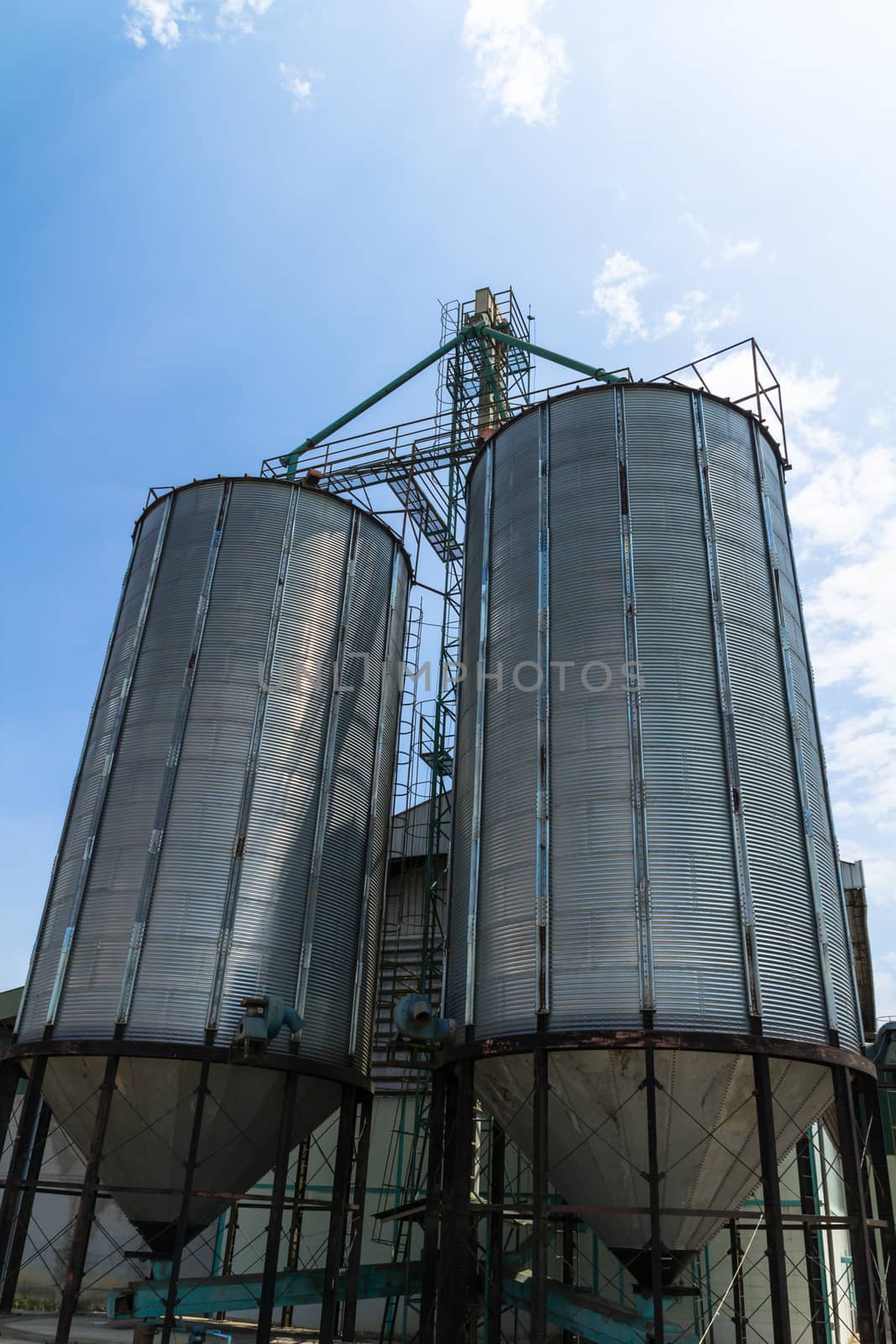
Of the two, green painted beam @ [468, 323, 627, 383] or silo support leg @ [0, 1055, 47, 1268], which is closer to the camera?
silo support leg @ [0, 1055, 47, 1268]

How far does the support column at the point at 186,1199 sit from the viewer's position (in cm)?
1585

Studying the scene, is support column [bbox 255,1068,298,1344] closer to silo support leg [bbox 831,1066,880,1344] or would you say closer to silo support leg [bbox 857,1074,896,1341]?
silo support leg [bbox 831,1066,880,1344]

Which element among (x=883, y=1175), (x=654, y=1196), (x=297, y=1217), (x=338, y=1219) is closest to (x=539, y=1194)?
(x=654, y=1196)

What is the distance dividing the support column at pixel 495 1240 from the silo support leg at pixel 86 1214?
648 centimetres

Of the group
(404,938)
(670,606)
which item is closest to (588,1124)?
(670,606)

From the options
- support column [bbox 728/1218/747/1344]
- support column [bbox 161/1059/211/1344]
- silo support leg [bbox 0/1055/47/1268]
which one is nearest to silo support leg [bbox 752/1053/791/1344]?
support column [bbox 728/1218/747/1344]

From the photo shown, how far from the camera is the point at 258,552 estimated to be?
73.1ft

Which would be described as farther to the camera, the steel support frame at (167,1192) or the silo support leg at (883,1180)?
the steel support frame at (167,1192)

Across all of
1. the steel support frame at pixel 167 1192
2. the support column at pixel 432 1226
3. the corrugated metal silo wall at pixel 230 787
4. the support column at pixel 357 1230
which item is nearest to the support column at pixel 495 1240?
the support column at pixel 432 1226

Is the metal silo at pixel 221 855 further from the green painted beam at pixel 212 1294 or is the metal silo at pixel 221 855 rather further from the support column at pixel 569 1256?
the support column at pixel 569 1256

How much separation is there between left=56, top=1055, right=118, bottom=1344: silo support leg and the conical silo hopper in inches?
233

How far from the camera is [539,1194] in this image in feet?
45.7

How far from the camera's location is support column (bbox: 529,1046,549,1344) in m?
13.4

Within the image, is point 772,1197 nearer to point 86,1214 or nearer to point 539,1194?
point 539,1194
